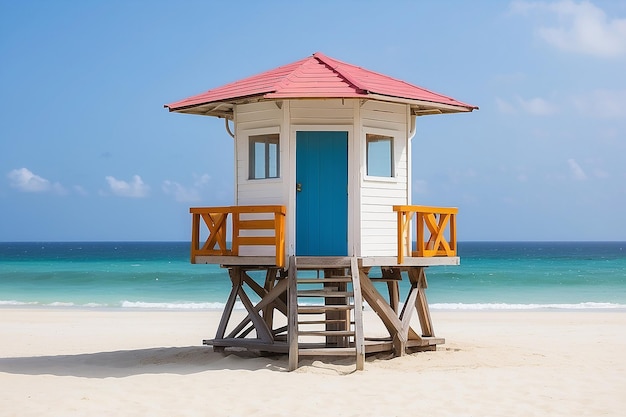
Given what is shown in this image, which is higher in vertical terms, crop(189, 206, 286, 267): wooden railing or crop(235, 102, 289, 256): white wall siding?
crop(235, 102, 289, 256): white wall siding

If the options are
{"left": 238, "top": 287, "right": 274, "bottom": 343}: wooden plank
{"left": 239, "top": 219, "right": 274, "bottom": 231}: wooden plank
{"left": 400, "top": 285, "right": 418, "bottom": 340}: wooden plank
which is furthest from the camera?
{"left": 400, "top": 285, "right": 418, "bottom": 340}: wooden plank

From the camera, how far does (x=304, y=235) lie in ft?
40.5

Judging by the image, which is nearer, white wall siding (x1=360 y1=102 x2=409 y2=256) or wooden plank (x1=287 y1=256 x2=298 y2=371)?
wooden plank (x1=287 y1=256 x2=298 y2=371)

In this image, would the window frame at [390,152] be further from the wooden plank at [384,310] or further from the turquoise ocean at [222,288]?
the turquoise ocean at [222,288]

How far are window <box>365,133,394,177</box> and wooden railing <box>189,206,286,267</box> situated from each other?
58.6 inches

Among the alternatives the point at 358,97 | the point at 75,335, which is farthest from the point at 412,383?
the point at 75,335

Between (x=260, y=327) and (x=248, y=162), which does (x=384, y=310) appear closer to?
(x=260, y=327)

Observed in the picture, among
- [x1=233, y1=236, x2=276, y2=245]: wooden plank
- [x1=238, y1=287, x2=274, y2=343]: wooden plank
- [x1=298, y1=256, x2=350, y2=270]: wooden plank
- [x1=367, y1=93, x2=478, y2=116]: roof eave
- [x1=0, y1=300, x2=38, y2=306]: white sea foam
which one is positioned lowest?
[x1=0, y1=300, x2=38, y2=306]: white sea foam

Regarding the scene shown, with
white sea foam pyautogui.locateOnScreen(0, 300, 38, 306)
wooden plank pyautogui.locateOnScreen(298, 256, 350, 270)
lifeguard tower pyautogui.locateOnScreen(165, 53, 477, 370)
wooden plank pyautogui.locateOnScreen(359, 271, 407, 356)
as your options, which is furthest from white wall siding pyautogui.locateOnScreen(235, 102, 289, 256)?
white sea foam pyautogui.locateOnScreen(0, 300, 38, 306)

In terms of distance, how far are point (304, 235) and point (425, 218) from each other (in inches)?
68.7

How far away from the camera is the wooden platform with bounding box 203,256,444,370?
11.9 m

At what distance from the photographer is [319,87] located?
1203 cm

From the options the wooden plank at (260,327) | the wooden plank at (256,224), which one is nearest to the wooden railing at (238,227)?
the wooden plank at (256,224)

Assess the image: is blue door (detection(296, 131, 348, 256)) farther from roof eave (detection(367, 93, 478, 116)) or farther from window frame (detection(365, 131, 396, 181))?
roof eave (detection(367, 93, 478, 116))
